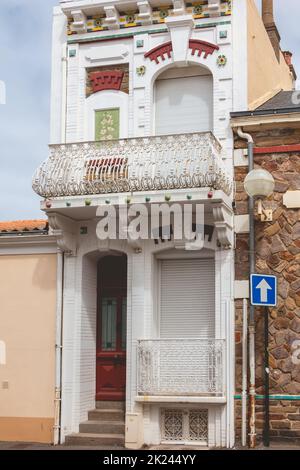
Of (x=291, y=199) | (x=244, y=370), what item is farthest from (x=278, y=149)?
(x=244, y=370)

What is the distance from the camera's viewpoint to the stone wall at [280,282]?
566 inches

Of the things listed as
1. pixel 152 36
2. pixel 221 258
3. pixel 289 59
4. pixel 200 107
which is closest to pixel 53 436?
pixel 221 258

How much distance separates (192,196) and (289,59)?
10169 millimetres

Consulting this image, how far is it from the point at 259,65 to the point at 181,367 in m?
6.58

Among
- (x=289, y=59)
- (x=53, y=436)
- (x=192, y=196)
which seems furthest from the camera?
(x=289, y=59)

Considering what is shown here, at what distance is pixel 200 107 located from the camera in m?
16.0

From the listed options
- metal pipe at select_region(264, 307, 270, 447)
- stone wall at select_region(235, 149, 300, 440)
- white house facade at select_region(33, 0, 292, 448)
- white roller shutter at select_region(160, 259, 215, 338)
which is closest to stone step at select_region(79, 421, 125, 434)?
white house facade at select_region(33, 0, 292, 448)

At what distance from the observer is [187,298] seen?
15555mm

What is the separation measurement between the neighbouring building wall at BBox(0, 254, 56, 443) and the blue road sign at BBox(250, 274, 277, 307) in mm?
4226

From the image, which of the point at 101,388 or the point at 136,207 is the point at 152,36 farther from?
the point at 101,388

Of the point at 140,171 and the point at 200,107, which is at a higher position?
the point at 200,107

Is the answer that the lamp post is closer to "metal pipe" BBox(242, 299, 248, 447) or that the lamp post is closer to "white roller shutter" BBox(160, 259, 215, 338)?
"metal pipe" BBox(242, 299, 248, 447)

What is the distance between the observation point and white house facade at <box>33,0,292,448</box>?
14.7 metres

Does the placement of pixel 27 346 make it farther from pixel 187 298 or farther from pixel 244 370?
pixel 244 370
